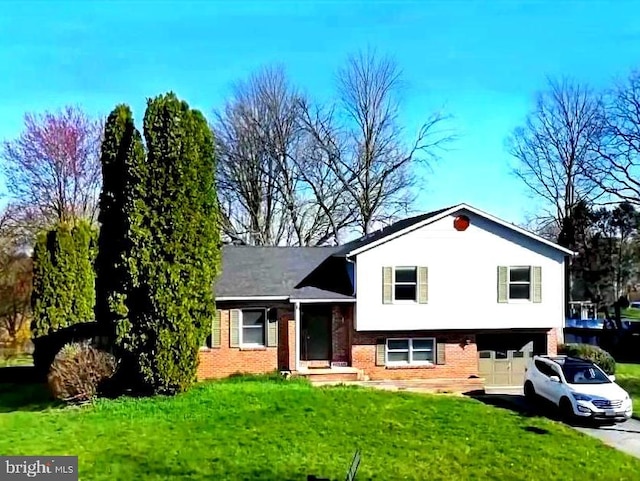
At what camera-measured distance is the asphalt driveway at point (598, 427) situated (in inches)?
581

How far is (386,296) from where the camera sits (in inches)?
903

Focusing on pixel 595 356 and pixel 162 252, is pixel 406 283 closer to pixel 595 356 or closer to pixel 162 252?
pixel 595 356

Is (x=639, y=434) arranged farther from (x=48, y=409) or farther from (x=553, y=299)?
(x=48, y=409)

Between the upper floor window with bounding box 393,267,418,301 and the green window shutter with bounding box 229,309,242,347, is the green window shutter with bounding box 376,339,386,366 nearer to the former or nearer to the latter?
the upper floor window with bounding box 393,267,418,301

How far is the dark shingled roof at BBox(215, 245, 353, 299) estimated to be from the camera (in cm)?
2330

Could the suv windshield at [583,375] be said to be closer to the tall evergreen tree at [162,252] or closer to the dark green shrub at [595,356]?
the dark green shrub at [595,356]

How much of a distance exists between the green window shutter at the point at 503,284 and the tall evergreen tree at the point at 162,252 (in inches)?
436

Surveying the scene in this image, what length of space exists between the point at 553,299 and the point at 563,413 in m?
7.17

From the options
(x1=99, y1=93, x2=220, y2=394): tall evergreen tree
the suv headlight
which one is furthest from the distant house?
the suv headlight

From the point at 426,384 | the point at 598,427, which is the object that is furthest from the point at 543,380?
the point at 426,384

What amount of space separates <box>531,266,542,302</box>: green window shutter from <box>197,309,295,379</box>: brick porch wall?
881 centimetres

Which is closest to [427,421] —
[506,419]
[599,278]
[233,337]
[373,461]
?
[506,419]

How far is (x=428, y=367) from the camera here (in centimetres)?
2325

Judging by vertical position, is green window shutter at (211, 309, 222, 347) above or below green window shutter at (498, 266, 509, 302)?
below
